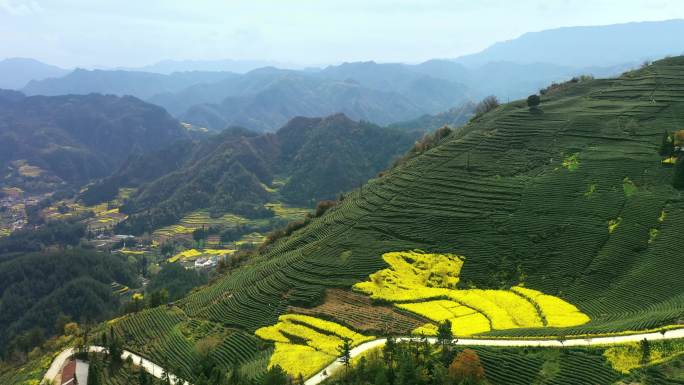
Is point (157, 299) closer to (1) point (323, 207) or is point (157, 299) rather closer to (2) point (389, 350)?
(1) point (323, 207)

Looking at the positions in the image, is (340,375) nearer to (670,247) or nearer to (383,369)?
(383,369)

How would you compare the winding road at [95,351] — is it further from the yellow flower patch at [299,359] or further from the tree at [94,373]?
the yellow flower patch at [299,359]

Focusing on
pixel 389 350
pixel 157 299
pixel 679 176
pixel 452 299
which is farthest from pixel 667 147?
pixel 157 299

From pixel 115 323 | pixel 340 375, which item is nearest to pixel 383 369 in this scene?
pixel 340 375

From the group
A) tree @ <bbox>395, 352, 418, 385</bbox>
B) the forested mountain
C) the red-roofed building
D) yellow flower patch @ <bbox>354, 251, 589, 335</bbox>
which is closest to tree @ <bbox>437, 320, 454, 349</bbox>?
tree @ <bbox>395, 352, 418, 385</bbox>

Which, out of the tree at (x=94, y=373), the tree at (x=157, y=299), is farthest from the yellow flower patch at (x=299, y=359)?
the tree at (x=157, y=299)

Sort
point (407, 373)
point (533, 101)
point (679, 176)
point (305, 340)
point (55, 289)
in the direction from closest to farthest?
point (407, 373) < point (305, 340) < point (679, 176) < point (533, 101) < point (55, 289)
